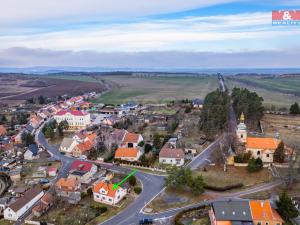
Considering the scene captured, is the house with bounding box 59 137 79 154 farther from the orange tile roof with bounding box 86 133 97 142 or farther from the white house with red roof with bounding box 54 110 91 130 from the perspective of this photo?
the white house with red roof with bounding box 54 110 91 130

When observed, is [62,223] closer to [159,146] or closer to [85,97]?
[159,146]

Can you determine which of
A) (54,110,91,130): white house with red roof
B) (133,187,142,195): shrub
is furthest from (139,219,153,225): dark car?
(54,110,91,130): white house with red roof

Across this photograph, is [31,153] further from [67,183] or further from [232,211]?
[232,211]

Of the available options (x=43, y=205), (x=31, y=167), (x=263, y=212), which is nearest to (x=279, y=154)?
(x=263, y=212)

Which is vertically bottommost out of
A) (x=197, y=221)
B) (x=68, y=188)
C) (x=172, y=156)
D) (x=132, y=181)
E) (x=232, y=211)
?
(x=197, y=221)

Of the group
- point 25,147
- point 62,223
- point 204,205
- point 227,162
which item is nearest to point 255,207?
point 204,205

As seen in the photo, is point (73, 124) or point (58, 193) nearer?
point (58, 193)

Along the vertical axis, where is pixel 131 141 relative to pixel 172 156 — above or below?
above
